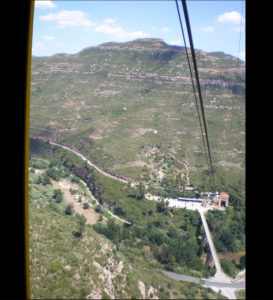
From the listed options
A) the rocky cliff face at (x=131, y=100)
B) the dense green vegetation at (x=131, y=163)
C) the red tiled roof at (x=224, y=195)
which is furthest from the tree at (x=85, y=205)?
the red tiled roof at (x=224, y=195)

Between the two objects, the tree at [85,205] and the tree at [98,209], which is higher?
the tree at [85,205]

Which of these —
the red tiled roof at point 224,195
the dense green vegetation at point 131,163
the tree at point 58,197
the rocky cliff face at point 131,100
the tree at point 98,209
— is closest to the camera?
the dense green vegetation at point 131,163

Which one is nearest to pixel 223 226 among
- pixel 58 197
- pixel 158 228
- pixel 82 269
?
pixel 158 228

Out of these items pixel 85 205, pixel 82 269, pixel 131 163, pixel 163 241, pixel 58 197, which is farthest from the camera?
pixel 131 163

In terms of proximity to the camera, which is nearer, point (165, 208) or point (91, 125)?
point (165, 208)

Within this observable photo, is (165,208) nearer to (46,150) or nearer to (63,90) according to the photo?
(46,150)

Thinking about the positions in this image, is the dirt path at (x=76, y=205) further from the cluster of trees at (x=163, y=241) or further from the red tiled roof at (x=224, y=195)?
the red tiled roof at (x=224, y=195)

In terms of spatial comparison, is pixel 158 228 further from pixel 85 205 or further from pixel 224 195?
pixel 85 205

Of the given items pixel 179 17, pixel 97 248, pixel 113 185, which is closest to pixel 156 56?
pixel 113 185

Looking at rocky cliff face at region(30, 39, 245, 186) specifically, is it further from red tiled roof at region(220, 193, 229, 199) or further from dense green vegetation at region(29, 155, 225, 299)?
dense green vegetation at region(29, 155, 225, 299)

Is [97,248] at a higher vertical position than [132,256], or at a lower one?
higher

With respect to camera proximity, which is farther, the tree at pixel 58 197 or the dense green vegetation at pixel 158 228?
the tree at pixel 58 197
